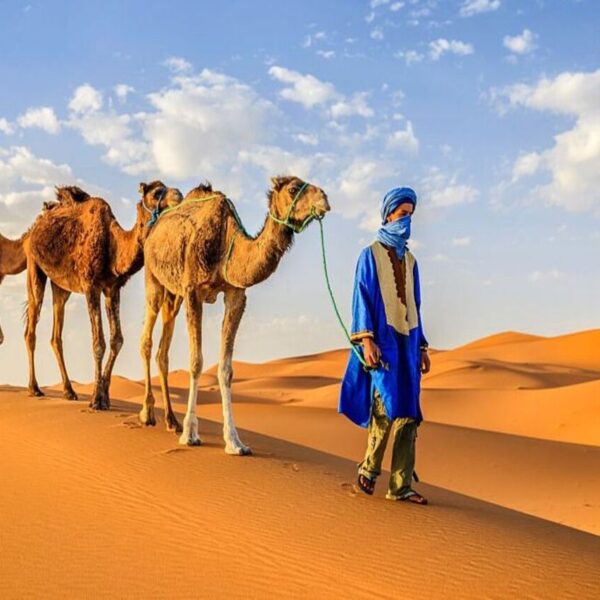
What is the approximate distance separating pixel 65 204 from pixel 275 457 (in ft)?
21.3

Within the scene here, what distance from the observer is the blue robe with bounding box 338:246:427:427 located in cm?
631

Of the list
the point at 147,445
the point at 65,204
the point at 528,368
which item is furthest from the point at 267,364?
the point at 147,445

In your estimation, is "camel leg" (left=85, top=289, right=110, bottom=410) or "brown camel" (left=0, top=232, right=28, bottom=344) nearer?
"camel leg" (left=85, top=289, right=110, bottom=410)

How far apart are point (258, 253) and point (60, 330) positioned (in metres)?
6.55

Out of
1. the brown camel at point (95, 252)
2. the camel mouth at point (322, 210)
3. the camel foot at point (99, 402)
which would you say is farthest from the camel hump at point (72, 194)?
the camel mouth at point (322, 210)

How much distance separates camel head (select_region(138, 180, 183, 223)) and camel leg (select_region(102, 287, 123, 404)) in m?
1.38

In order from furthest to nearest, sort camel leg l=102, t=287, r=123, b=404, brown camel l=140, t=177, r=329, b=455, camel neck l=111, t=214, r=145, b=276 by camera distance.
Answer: camel leg l=102, t=287, r=123, b=404 → camel neck l=111, t=214, r=145, b=276 → brown camel l=140, t=177, r=329, b=455

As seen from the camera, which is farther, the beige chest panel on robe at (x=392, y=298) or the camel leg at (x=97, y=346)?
the camel leg at (x=97, y=346)

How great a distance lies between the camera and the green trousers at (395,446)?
254 inches

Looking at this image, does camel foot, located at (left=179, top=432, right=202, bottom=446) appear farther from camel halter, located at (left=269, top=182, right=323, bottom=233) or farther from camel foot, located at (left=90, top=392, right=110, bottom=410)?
camel foot, located at (left=90, top=392, right=110, bottom=410)

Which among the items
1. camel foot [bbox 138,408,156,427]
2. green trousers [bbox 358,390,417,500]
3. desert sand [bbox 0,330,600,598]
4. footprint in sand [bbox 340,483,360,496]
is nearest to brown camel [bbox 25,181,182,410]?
desert sand [bbox 0,330,600,598]

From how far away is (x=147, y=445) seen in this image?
27.6ft

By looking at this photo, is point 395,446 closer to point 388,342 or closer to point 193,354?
point 388,342

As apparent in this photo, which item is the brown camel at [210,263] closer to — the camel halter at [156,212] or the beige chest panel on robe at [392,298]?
the camel halter at [156,212]
